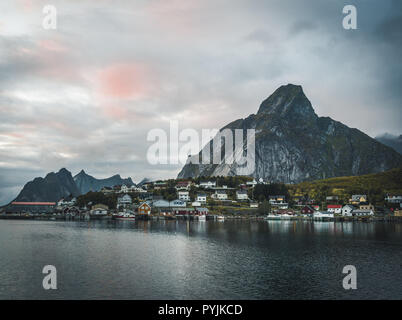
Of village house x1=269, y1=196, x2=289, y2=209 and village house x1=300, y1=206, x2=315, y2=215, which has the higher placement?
village house x1=269, y1=196, x2=289, y2=209

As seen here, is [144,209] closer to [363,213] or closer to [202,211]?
→ [202,211]

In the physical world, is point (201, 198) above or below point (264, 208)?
above

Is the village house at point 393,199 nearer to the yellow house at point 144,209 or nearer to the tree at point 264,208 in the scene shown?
the tree at point 264,208

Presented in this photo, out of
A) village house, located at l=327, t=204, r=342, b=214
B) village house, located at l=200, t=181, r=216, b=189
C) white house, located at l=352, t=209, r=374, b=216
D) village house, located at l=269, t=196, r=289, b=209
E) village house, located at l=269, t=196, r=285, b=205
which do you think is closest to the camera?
white house, located at l=352, t=209, r=374, b=216

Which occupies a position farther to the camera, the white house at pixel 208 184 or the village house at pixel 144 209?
the white house at pixel 208 184

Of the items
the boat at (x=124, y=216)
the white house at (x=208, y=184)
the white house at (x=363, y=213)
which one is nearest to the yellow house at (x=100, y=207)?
the boat at (x=124, y=216)

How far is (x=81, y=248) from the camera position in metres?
46.6

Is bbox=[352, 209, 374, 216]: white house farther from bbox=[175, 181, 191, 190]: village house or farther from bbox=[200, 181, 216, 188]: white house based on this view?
bbox=[175, 181, 191, 190]: village house

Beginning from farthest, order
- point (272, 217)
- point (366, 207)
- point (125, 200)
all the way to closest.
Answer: point (125, 200)
point (366, 207)
point (272, 217)

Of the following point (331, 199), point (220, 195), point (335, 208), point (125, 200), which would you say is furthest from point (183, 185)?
point (335, 208)

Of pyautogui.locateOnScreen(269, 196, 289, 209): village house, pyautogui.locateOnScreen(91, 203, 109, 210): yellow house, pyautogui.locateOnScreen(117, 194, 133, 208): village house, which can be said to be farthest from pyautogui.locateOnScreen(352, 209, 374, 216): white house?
pyautogui.locateOnScreen(91, 203, 109, 210): yellow house

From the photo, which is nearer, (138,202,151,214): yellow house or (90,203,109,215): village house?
(138,202,151,214): yellow house
